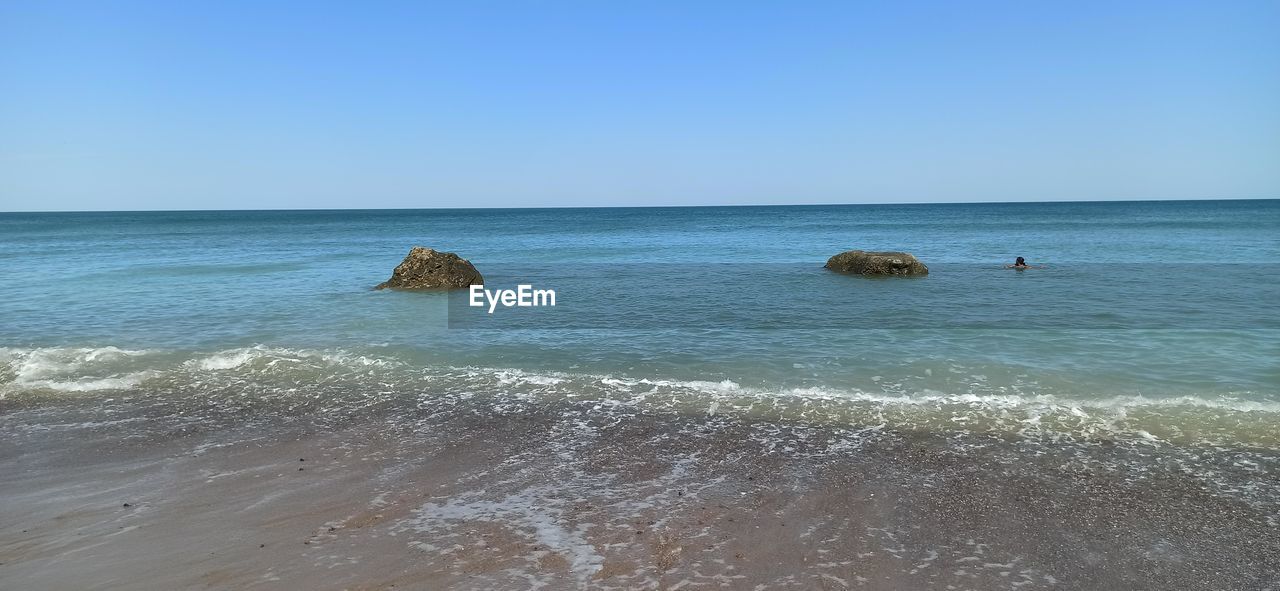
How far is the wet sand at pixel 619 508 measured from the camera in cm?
543

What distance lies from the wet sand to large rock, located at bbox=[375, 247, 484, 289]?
47.6ft

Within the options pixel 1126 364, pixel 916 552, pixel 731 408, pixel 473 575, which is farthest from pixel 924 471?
pixel 1126 364

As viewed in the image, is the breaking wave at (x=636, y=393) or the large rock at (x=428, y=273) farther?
the large rock at (x=428, y=273)

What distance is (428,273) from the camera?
78.6ft

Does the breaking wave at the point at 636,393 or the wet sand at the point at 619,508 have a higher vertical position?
the breaking wave at the point at 636,393

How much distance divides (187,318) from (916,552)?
59.8 feet

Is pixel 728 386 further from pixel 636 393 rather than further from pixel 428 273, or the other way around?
pixel 428 273

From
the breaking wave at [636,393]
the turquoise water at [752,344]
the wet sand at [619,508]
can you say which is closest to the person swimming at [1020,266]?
the turquoise water at [752,344]

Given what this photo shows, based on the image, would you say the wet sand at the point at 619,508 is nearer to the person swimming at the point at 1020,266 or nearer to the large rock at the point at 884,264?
the large rock at the point at 884,264

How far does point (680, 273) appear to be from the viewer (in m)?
29.5

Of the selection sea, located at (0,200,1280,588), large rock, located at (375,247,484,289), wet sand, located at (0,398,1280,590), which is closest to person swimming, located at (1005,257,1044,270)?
sea, located at (0,200,1280,588)

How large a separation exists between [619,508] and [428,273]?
18.9m

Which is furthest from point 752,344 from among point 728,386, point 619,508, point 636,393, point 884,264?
point 884,264

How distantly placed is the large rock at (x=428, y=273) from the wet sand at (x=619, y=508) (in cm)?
1451
